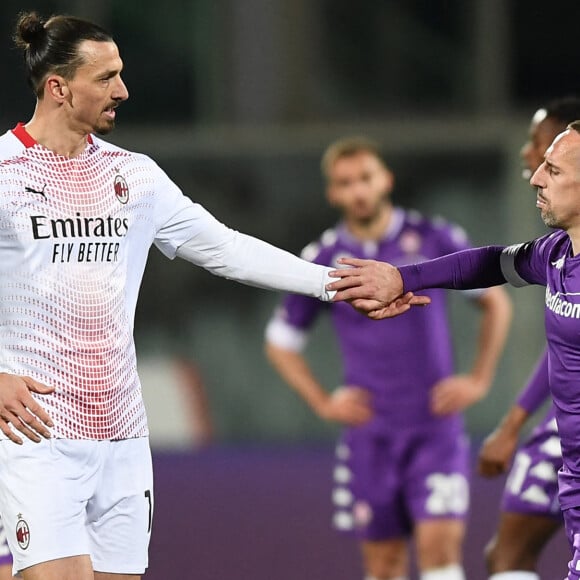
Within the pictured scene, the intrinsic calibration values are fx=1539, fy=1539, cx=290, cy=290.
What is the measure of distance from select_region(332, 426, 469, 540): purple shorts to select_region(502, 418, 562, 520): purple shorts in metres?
0.65

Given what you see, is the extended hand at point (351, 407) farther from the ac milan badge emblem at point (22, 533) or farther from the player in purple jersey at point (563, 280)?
the ac milan badge emblem at point (22, 533)

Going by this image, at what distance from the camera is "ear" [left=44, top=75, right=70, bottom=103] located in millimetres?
3902

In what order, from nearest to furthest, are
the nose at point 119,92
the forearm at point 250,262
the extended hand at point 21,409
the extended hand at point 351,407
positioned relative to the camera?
the extended hand at point 21,409
the nose at point 119,92
the forearm at point 250,262
the extended hand at point 351,407

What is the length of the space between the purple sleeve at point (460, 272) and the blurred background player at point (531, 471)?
770mm

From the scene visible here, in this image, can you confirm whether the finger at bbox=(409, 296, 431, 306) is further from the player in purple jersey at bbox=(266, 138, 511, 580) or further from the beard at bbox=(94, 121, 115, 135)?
the player in purple jersey at bbox=(266, 138, 511, 580)

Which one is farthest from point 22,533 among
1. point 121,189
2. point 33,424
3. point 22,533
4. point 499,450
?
point 499,450

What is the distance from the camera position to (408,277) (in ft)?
14.6

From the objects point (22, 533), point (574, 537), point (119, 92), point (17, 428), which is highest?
point (119, 92)

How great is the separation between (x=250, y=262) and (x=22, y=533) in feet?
3.28

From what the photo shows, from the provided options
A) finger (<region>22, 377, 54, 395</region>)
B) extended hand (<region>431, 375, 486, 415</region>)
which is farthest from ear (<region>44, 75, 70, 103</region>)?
extended hand (<region>431, 375, 486, 415</region>)

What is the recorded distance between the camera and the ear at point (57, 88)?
3.90 metres

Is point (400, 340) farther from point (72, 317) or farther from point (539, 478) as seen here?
point (72, 317)

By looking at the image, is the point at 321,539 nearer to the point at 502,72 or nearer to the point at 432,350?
the point at 432,350

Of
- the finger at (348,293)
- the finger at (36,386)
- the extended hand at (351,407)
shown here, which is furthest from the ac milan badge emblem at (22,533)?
the extended hand at (351,407)
